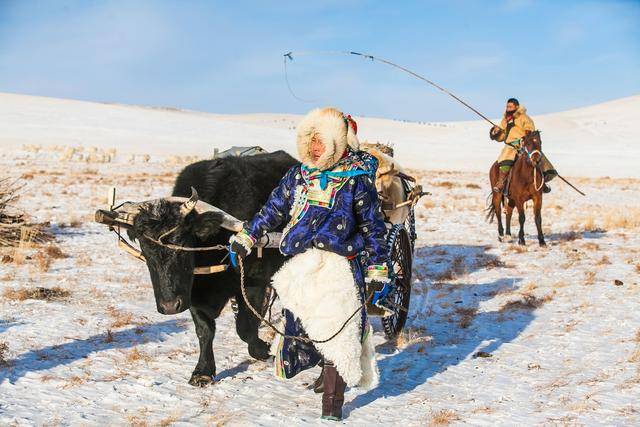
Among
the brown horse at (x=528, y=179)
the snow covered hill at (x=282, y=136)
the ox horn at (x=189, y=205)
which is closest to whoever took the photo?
the ox horn at (x=189, y=205)

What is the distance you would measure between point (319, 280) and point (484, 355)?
2.65m

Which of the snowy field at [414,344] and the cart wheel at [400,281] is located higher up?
the cart wheel at [400,281]

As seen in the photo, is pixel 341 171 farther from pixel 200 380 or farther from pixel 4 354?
pixel 4 354

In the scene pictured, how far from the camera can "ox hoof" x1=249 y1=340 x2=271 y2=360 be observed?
6.00m

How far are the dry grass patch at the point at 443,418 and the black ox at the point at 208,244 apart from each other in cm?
181

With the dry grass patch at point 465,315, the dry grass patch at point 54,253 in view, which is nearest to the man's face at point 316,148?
the dry grass patch at point 465,315

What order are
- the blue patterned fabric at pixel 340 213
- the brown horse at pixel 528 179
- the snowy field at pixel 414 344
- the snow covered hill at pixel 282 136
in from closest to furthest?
the blue patterned fabric at pixel 340 213 → the snowy field at pixel 414 344 → the brown horse at pixel 528 179 → the snow covered hill at pixel 282 136

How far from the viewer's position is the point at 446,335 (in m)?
→ 7.41

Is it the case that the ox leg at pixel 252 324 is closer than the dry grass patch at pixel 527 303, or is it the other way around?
the ox leg at pixel 252 324

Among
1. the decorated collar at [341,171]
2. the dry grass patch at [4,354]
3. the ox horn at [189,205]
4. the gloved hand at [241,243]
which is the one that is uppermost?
the decorated collar at [341,171]

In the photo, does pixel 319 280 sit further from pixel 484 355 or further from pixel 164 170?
pixel 164 170

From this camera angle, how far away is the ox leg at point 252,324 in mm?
5957

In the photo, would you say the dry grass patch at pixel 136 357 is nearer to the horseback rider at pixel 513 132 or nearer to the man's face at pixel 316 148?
the man's face at pixel 316 148

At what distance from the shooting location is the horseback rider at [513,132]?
13.3 metres
